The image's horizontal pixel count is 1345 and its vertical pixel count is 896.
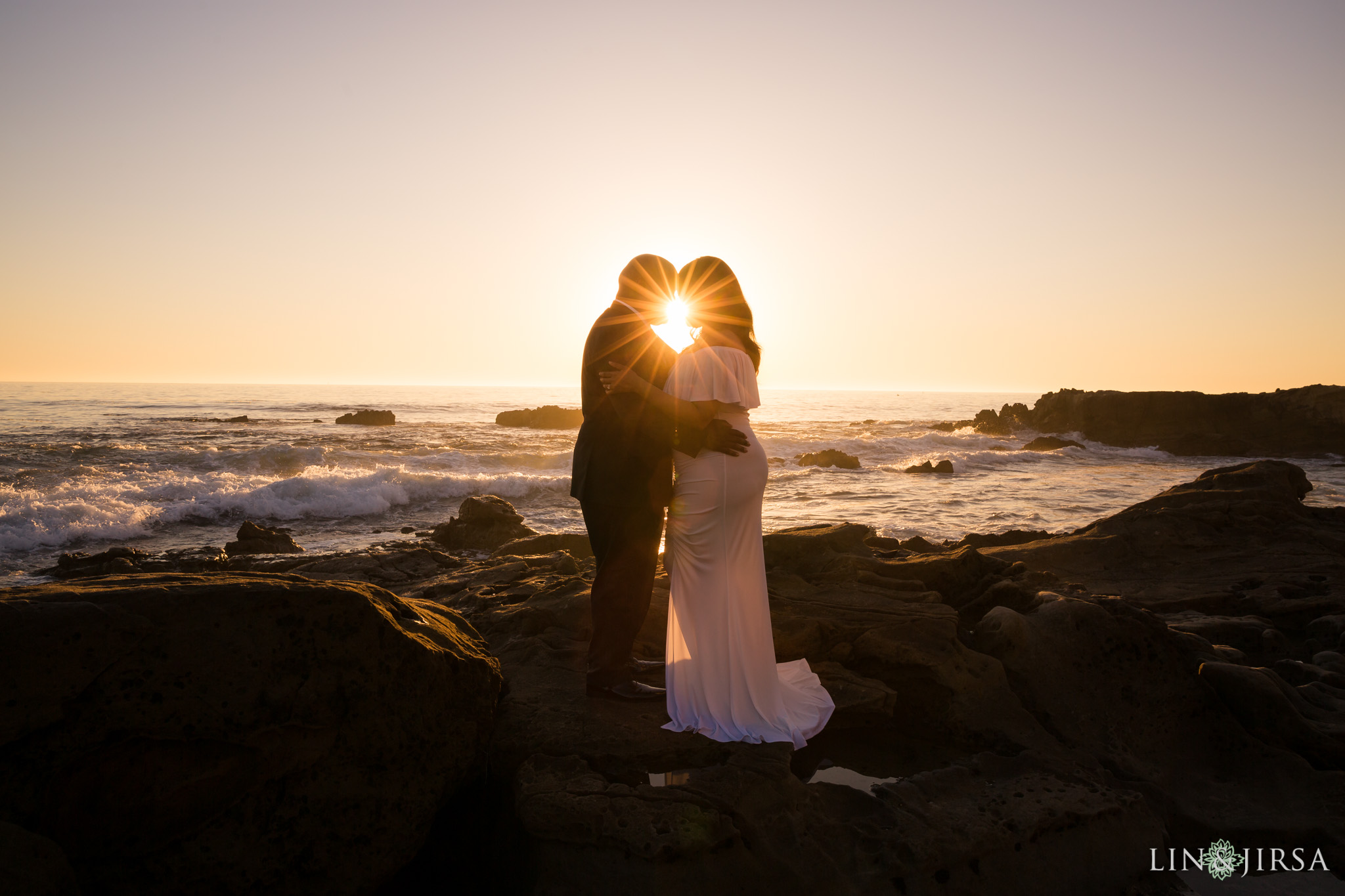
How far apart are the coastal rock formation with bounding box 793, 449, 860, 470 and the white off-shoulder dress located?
67.4 ft

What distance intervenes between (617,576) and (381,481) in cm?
1332

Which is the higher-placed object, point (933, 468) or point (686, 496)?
point (686, 496)

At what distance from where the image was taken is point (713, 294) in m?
3.50

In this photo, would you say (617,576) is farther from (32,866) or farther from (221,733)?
(32,866)

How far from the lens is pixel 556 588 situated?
A: 489 centimetres

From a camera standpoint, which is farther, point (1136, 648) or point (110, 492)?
point (110, 492)

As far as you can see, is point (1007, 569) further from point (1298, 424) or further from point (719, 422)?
point (1298, 424)

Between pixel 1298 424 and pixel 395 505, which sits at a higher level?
pixel 1298 424

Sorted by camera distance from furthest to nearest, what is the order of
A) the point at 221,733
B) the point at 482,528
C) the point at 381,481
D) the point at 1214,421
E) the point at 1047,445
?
the point at 1214,421 < the point at 1047,445 < the point at 381,481 < the point at 482,528 < the point at 221,733

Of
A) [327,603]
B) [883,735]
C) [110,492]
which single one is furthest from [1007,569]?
[110,492]

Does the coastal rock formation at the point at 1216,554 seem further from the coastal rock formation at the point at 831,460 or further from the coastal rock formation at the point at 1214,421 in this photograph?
the coastal rock formation at the point at 1214,421

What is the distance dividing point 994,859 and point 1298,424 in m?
39.4

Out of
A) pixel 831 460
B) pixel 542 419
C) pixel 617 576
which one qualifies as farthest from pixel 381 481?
pixel 542 419

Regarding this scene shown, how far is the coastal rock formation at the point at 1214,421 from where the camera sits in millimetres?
30719
